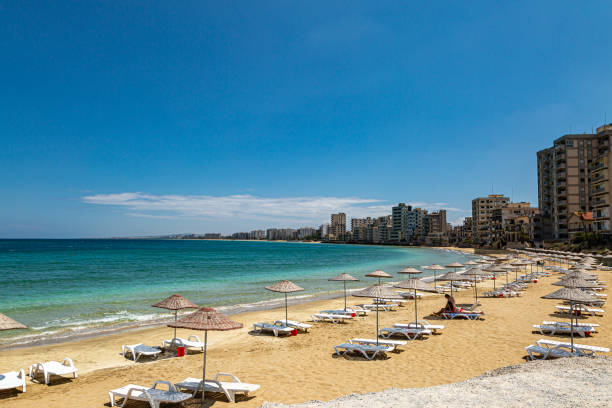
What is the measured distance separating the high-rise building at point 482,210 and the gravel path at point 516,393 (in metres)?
121

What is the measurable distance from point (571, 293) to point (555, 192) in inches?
3063

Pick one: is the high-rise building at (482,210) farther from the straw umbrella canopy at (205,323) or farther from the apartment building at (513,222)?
the straw umbrella canopy at (205,323)

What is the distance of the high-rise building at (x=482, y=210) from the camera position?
4756 inches

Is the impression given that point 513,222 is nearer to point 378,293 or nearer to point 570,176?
point 570,176

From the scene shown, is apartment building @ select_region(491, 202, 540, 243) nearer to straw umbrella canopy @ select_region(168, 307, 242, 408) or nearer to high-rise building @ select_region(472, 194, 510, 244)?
high-rise building @ select_region(472, 194, 510, 244)

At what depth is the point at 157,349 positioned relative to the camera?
1157 centimetres

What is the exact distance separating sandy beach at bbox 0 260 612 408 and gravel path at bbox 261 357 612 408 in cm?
171

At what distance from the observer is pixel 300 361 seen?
1050cm

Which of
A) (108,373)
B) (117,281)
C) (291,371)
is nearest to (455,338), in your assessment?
(291,371)

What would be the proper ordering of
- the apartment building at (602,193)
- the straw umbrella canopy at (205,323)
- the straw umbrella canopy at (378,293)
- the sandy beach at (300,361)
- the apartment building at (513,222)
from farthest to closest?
the apartment building at (513,222)
the apartment building at (602,193)
the straw umbrella canopy at (378,293)
the sandy beach at (300,361)
the straw umbrella canopy at (205,323)

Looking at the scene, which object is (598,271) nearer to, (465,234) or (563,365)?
(563,365)

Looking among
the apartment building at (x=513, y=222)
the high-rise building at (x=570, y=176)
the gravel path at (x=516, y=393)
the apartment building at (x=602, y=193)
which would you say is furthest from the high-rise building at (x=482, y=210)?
the gravel path at (x=516, y=393)

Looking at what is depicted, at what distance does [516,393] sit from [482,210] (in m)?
128

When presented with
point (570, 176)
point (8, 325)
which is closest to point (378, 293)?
point (8, 325)
